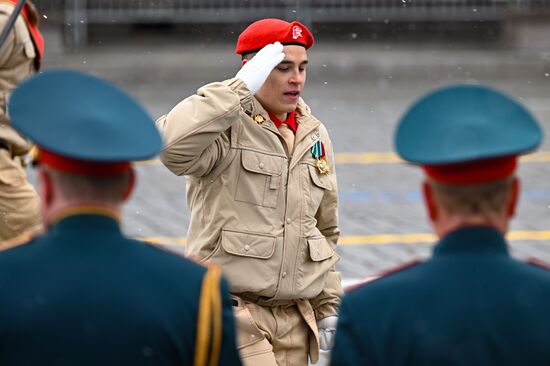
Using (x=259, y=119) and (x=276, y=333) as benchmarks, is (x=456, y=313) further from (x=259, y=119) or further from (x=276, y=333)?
(x=259, y=119)

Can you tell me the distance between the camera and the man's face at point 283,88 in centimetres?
557

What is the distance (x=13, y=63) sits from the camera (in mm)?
6703

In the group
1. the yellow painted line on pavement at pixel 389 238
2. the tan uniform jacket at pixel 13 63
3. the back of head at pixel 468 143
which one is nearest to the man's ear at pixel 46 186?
the back of head at pixel 468 143

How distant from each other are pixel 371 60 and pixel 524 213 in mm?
7829

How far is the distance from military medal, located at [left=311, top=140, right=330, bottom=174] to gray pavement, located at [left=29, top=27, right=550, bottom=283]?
3610mm

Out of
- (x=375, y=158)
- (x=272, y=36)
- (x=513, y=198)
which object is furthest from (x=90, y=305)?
(x=375, y=158)

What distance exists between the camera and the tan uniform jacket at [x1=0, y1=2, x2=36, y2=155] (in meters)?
6.62

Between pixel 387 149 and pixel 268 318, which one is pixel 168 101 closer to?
pixel 387 149

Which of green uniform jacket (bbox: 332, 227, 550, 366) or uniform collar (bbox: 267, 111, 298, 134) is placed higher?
green uniform jacket (bbox: 332, 227, 550, 366)

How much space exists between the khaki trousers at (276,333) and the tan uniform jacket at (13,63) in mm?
2033

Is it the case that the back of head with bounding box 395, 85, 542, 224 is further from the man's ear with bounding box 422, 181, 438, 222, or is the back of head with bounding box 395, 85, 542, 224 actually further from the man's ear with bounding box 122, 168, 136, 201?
the man's ear with bounding box 122, 168, 136, 201

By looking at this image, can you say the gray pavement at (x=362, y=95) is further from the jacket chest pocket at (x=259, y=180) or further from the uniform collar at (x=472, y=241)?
the uniform collar at (x=472, y=241)

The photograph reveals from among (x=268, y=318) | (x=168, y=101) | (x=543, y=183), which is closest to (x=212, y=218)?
(x=268, y=318)

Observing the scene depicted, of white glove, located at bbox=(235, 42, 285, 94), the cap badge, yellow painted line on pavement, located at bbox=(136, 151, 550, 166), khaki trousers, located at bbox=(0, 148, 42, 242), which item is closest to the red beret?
the cap badge
